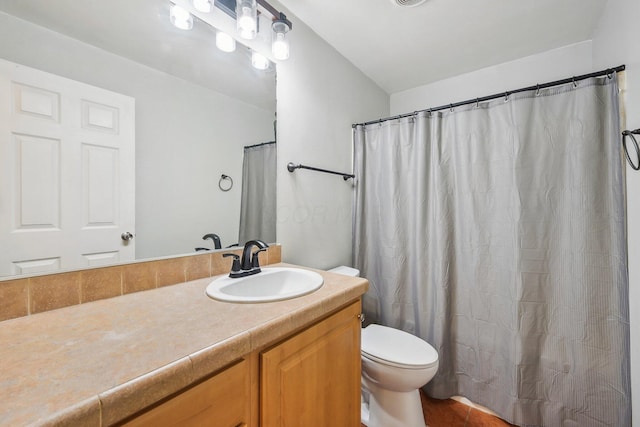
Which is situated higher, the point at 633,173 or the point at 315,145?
the point at 315,145

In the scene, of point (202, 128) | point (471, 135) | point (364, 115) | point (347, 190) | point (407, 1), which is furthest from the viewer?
point (364, 115)

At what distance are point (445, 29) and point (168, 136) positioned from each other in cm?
175

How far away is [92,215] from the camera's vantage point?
2.92ft

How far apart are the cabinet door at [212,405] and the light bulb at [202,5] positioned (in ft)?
4.61

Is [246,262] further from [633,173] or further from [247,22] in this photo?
[633,173]

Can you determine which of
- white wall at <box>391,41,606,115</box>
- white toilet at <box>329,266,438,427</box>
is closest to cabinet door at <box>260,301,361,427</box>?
white toilet at <box>329,266,438,427</box>

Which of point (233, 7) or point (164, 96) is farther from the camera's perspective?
point (233, 7)

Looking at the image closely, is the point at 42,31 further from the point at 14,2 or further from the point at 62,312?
the point at 62,312

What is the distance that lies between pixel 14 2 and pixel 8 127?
1.21 ft

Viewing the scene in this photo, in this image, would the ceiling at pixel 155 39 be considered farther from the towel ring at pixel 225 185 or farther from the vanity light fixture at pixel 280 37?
the towel ring at pixel 225 185

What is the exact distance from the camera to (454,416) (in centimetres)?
155

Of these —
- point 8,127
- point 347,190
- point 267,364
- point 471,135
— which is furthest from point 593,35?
point 8,127

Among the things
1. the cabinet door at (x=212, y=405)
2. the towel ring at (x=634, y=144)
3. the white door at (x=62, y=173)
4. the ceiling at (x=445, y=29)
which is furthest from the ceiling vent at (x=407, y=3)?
the cabinet door at (x=212, y=405)

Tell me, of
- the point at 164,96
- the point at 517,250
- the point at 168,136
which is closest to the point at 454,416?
the point at 517,250
